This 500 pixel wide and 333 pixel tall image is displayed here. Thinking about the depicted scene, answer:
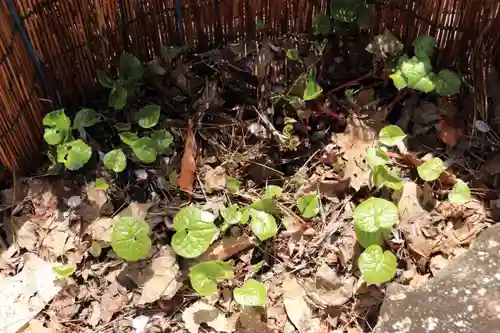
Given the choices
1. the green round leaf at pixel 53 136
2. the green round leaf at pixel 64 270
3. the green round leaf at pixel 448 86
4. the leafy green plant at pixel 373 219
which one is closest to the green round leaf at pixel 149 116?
the green round leaf at pixel 53 136

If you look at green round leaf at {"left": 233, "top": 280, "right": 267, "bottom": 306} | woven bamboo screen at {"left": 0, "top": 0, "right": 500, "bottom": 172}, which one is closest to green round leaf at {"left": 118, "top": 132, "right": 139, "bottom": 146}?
woven bamboo screen at {"left": 0, "top": 0, "right": 500, "bottom": 172}

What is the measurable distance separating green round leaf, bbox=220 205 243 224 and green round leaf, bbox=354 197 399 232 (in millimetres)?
392

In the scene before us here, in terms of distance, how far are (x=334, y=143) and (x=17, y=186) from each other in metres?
1.14

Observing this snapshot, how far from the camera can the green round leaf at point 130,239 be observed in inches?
79.4


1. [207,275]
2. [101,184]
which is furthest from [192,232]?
[101,184]

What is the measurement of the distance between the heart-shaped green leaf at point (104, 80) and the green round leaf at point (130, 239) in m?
0.53

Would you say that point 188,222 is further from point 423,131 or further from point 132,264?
point 423,131

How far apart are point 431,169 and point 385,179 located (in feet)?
0.55

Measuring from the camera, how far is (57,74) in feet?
7.29

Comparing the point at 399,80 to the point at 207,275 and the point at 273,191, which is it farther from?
the point at 207,275

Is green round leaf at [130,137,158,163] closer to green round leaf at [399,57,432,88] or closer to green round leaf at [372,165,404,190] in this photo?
green round leaf at [372,165,404,190]

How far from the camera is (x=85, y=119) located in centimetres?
224

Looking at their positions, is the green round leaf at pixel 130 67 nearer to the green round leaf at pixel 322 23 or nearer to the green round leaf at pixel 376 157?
the green round leaf at pixel 322 23

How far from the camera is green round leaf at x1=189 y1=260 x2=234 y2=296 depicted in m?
1.97
